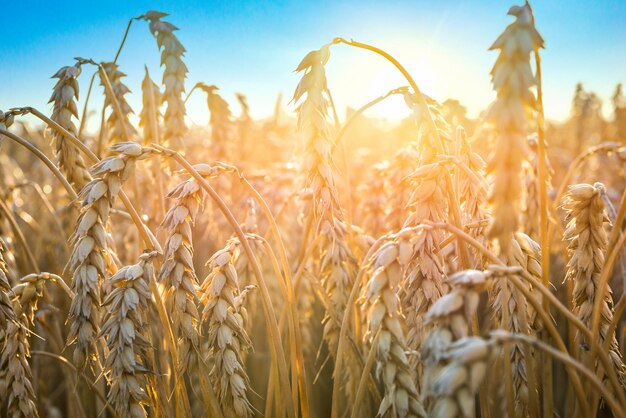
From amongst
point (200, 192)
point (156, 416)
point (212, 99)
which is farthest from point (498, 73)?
point (212, 99)

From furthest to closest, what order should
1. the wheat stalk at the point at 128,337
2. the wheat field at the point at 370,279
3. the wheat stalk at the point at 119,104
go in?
the wheat stalk at the point at 119,104, the wheat stalk at the point at 128,337, the wheat field at the point at 370,279

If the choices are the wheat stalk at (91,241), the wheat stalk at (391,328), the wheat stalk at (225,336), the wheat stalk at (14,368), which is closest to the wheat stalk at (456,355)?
the wheat stalk at (391,328)

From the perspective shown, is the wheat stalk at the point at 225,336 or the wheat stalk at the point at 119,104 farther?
the wheat stalk at the point at 119,104

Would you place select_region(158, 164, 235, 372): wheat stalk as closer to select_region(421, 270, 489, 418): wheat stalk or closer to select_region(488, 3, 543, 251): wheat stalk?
select_region(421, 270, 489, 418): wheat stalk

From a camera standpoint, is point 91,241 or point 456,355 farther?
point 91,241

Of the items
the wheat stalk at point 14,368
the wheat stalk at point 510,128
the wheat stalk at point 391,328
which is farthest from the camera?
the wheat stalk at point 14,368

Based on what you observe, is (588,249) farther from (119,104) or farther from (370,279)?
(119,104)

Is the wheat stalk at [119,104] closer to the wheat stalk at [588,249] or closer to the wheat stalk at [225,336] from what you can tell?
the wheat stalk at [225,336]

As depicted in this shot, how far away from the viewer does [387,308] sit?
4.06 ft

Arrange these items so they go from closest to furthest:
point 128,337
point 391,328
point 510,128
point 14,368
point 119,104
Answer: point 510,128
point 391,328
point 128,337
point 14,368
point 119,104

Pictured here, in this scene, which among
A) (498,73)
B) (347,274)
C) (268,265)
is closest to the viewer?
(498,73)

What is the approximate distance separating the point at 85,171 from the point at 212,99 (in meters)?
1.89

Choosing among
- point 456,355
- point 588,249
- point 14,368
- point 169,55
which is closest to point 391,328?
point 456,355

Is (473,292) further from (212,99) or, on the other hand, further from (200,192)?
(212,99)
